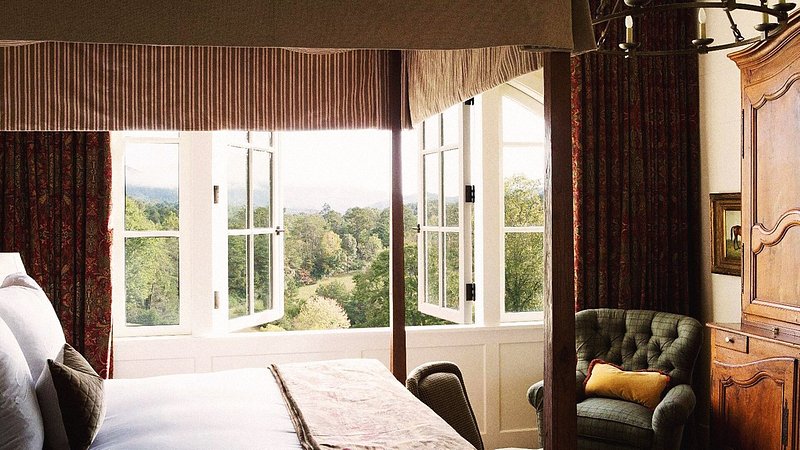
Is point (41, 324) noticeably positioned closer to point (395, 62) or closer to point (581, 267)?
point (395, 62)

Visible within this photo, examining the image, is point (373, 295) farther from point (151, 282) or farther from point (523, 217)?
point (151, 282)

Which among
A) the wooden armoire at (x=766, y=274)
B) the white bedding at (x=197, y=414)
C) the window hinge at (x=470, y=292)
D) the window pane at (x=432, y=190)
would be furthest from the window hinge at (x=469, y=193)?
the white bedding at (x=197, y=414)

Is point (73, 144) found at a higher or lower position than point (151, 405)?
higher

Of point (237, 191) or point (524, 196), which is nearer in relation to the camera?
point (237, 191)

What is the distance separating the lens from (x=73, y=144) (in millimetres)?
4082

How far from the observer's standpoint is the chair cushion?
12.7ft

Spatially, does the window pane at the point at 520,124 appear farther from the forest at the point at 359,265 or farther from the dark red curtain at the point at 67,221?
the dark red curtain at the point at 67,221

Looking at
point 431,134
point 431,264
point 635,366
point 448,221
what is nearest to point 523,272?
point 431,264

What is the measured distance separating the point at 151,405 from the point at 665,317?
9.26 ft

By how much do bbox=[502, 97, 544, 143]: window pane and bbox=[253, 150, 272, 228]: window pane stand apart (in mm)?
1570

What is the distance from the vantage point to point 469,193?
4.79m

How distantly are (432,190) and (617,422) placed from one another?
5.65ft

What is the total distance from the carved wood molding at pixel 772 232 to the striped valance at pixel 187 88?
1.79m

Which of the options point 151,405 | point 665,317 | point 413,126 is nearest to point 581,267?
point 665,317
